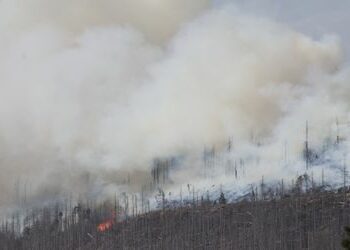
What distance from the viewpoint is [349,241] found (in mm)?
37062
